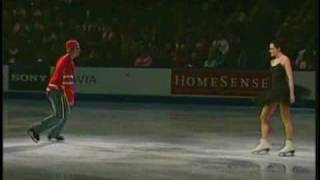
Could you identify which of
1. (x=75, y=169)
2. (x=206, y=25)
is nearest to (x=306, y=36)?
(x=206, y=25)

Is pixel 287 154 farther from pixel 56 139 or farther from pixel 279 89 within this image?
pixel 56 139

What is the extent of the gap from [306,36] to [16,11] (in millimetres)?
9427

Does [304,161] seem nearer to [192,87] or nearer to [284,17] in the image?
[192,87]

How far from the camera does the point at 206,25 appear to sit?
25.7 m

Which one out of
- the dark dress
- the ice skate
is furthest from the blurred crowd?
the dark dress

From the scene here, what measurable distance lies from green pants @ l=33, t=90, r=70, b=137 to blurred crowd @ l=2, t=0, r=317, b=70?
1118 cm

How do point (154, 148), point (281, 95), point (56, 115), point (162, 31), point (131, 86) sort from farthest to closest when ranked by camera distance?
point (162, 31) < point (131, 86) < point (56, 115) < point (154, 148) < point (281, 95)

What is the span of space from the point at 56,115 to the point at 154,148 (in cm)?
180

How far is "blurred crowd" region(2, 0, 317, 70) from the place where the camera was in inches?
955

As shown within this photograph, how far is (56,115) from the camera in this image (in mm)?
13344

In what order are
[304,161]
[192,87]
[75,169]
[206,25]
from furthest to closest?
[206,25] < [192,87] < [304,161] < [75,169]

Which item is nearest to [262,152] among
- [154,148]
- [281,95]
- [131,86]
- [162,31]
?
[281,95]

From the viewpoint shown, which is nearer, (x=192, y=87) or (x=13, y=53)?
(x=192, y=87)

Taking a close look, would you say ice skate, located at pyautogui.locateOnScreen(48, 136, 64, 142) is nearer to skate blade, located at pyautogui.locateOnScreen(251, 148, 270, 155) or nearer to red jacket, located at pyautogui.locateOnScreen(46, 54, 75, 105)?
red jacket, located at pyautogui.locateOnScreen(46, 54, 75, 105)
